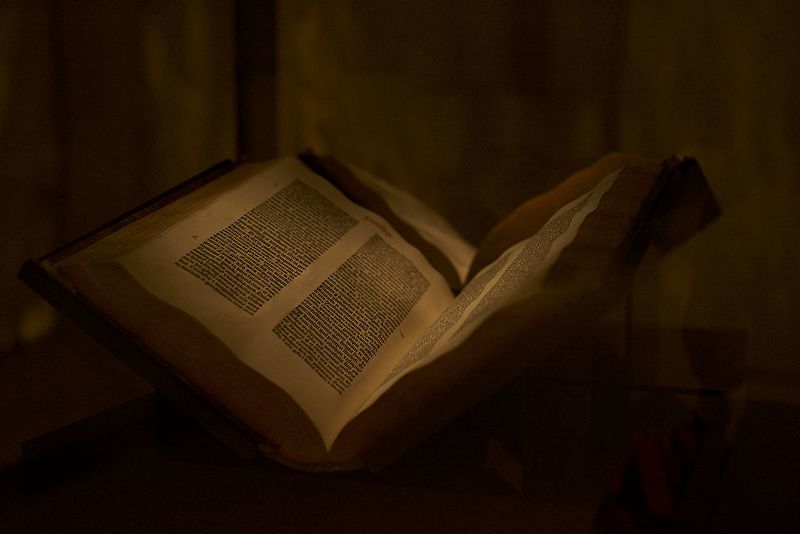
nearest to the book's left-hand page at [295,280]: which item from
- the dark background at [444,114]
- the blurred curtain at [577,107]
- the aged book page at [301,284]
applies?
the aged book page at [301,284]

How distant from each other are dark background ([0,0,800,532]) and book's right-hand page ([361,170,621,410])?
0.25 meters

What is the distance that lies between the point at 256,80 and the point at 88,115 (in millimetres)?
401

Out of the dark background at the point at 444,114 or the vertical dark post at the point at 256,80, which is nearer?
the dark background at the point at 444,114

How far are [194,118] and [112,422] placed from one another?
Answer: 65 centimetres

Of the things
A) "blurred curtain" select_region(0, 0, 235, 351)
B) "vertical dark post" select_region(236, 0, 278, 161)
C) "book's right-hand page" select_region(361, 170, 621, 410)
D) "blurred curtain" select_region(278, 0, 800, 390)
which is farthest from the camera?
"vertical dark post" select_region(236, 0, 278, 161)

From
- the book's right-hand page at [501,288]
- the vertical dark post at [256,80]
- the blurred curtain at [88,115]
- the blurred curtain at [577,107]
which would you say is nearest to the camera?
the book's right-hand page at [501,288]

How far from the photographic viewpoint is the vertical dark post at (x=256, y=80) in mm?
1394

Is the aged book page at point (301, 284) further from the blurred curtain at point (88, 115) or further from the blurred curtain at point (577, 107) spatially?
the blurred curtain at point (577, 107)

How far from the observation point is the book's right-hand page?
1.77 ft

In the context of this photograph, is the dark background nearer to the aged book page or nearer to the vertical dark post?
the vertical dark post

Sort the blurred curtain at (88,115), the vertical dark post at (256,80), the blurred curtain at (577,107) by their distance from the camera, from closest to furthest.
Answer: the blurred curtain at (88,115) → the blurred curtain at (577,107) → the vertical dark post at (256,80)

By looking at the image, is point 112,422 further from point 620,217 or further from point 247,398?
point 620,217

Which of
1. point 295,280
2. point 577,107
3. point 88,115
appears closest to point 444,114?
point 577,107

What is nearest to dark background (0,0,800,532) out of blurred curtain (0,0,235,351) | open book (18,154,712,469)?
blurred curtain (0,0,235,351)
